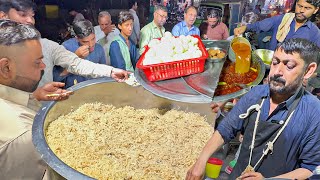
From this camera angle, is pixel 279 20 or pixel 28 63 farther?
pixel 279 20

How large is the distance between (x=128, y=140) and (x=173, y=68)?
73 centimetres

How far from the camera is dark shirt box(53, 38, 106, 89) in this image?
332 cm

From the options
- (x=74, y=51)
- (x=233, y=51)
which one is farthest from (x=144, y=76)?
(x=74, y=51)

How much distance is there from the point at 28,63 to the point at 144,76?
95cm

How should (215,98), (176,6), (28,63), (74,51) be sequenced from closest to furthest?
(215,98) < (28,63) < (74,51) < (176,6)

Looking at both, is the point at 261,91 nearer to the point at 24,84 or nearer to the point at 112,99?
the point at 112,99

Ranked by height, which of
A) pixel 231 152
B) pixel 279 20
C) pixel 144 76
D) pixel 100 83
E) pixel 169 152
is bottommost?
pixel 231 152

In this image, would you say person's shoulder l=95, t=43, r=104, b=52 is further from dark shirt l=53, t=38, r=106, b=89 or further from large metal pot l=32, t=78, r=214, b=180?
large metal pot l=32, t=78, r=214, b=180

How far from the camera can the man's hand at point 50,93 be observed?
98.2 inches

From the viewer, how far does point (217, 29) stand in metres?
5.26

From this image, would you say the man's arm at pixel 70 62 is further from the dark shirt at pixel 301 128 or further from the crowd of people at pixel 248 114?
the dark shirt at pixel 301 128

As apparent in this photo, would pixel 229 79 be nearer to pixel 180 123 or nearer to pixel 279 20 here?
pixel 180 123

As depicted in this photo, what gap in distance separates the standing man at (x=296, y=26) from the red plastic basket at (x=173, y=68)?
186 cm

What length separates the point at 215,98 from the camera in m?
2.15
